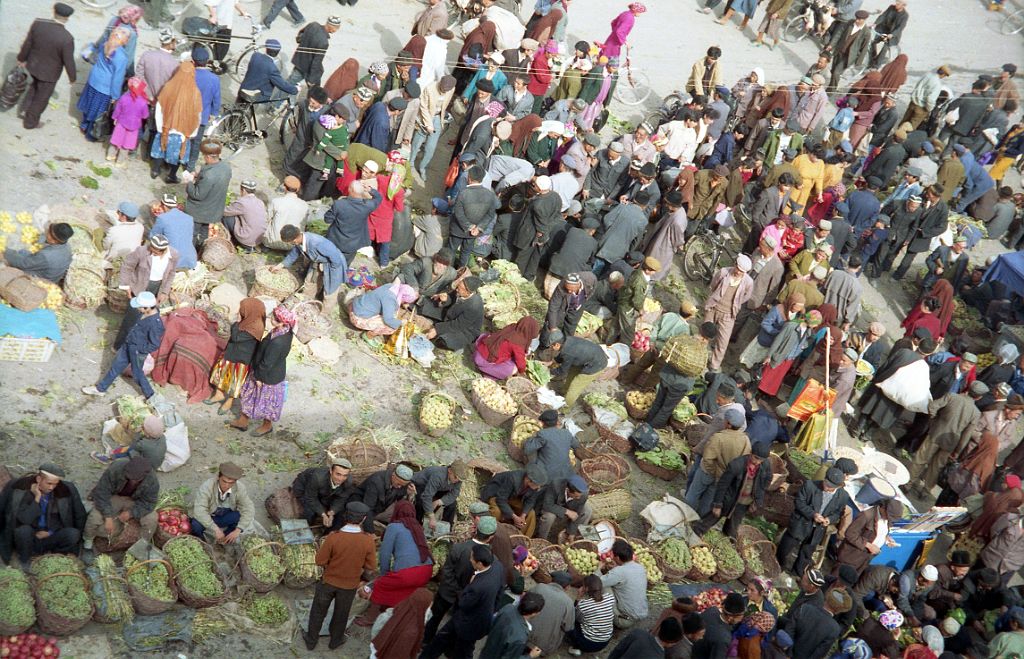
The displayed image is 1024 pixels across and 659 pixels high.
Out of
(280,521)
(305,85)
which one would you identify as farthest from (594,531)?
(305,85)

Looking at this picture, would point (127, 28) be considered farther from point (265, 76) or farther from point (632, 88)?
point (632, 88)

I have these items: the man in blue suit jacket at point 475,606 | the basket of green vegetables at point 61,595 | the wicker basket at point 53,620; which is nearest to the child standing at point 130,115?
the basket of green vegetables at point 61,595

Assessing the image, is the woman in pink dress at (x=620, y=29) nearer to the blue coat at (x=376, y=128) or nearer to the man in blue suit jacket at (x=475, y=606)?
the blue coat at (x=376, y=128)

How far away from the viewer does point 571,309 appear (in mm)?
13547

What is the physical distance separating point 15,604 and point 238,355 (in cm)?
337

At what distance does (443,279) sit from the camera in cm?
1322

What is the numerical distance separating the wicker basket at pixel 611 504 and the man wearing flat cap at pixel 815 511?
73.5 inches

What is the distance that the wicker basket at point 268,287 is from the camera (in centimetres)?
1293

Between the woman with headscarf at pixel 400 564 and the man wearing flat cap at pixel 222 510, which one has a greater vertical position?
the woman with headscarf at pixel 400 564

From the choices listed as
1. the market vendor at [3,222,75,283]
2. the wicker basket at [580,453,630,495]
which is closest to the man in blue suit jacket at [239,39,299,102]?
the market vendor at [3,222,75,283]

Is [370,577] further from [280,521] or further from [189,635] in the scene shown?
[189,635]

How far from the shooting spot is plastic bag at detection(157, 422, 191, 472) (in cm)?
1055

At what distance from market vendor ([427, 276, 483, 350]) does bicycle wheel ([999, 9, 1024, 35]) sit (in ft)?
61.0

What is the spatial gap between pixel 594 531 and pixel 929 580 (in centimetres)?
394
